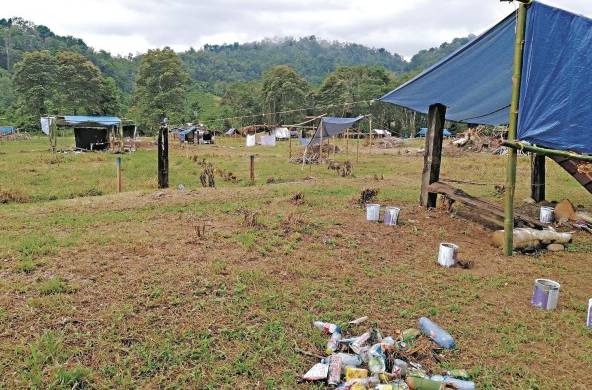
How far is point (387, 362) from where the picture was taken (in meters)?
3.02

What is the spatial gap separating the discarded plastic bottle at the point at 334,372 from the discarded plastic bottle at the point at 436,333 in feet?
3.05

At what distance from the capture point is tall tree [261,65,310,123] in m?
54.3

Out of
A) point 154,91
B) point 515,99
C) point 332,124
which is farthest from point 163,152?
point 154,91

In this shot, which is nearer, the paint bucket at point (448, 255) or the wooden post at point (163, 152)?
the paint bucket at point (448, 255)

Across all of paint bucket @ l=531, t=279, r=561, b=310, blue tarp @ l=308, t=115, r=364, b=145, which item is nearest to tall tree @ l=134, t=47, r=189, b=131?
blue tarp @ l=308, t=115, r=364, b=145

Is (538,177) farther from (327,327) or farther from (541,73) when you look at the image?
(327,327)

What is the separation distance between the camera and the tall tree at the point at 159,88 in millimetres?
44469

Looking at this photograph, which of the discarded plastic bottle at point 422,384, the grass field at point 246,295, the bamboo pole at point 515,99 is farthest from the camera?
the bamboo pole at point 515,99

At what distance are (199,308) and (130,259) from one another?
1.59 meters

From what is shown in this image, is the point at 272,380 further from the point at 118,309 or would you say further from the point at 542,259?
the point at 542,259

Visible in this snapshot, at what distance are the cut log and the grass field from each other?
29cm

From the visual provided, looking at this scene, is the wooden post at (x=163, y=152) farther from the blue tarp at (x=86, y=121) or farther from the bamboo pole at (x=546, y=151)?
the blue tarp at (x=86, y=121)

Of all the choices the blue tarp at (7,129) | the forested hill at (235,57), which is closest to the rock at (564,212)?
the blue tarp at (7,129)

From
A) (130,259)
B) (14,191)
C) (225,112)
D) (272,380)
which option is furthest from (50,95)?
(272,380)
